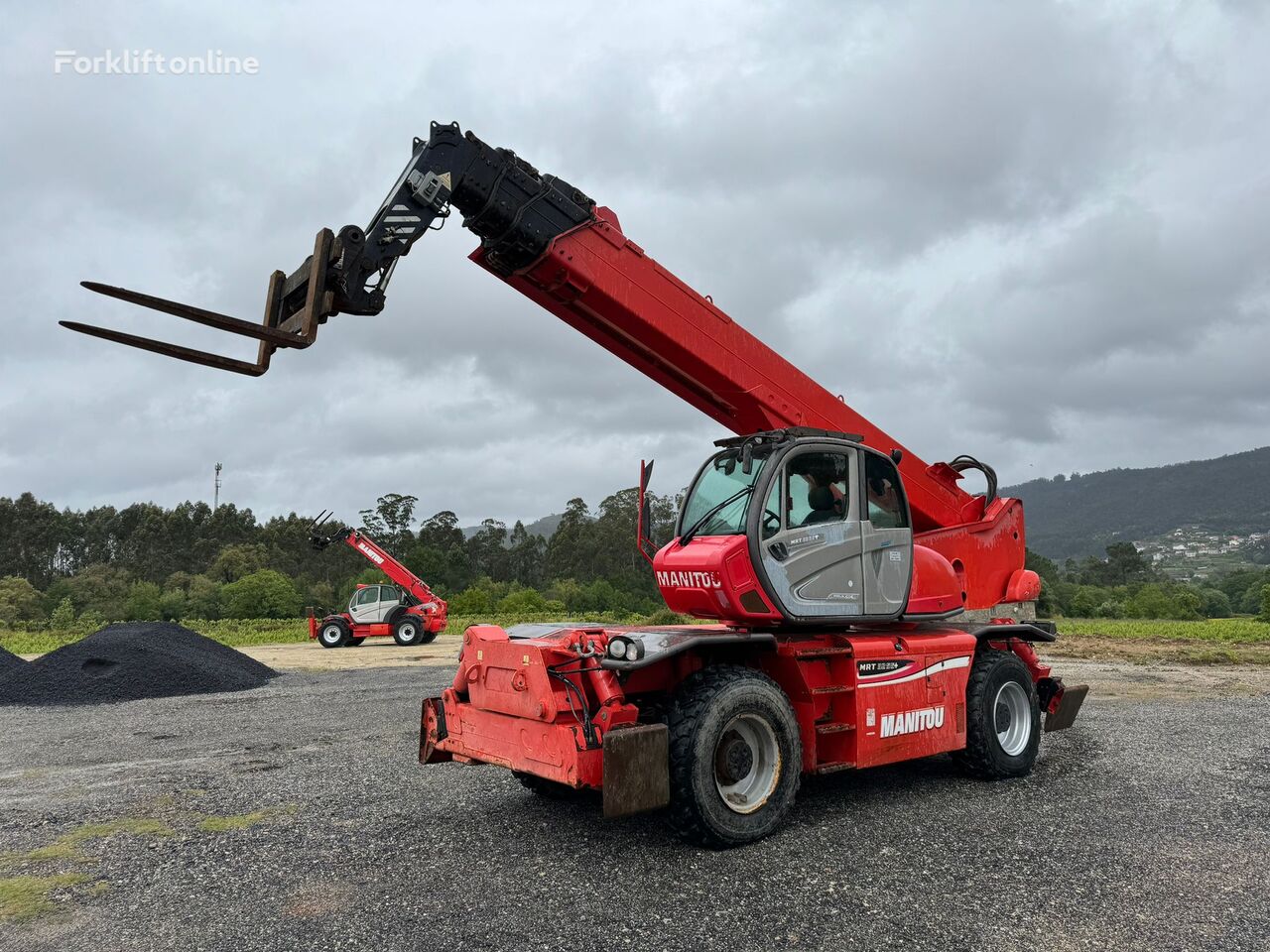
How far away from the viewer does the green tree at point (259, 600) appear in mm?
44844

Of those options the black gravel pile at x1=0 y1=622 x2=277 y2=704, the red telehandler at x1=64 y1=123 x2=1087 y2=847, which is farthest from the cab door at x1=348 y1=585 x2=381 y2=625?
the red telehandler at x1=64 y1=123 x2=1087 y2=847

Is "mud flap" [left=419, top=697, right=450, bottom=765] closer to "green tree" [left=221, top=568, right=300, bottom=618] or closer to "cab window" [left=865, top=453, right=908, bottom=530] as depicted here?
"cab window" [left=865, top=453, right=908, bottom=530]

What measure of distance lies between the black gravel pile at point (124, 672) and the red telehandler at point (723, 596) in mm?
10878

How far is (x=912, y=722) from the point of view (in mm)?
7121

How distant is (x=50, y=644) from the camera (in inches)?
1139

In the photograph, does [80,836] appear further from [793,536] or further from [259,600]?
[259,600]

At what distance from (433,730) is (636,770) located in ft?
7.30

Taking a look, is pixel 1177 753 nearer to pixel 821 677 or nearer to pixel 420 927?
pixel 821 677

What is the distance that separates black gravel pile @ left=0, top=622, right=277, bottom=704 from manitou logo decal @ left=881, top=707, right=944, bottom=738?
43.5ft

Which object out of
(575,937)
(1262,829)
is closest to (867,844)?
(575,937)

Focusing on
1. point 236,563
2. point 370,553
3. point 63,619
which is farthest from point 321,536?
point 236,563

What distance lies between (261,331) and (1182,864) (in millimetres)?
6587

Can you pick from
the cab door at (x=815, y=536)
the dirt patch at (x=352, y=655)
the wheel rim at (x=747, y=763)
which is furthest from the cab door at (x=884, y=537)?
the dirt patch at (x=352, y=655)

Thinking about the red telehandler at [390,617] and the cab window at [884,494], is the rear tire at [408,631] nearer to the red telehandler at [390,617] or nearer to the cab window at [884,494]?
the red telehandler at [390,617]
